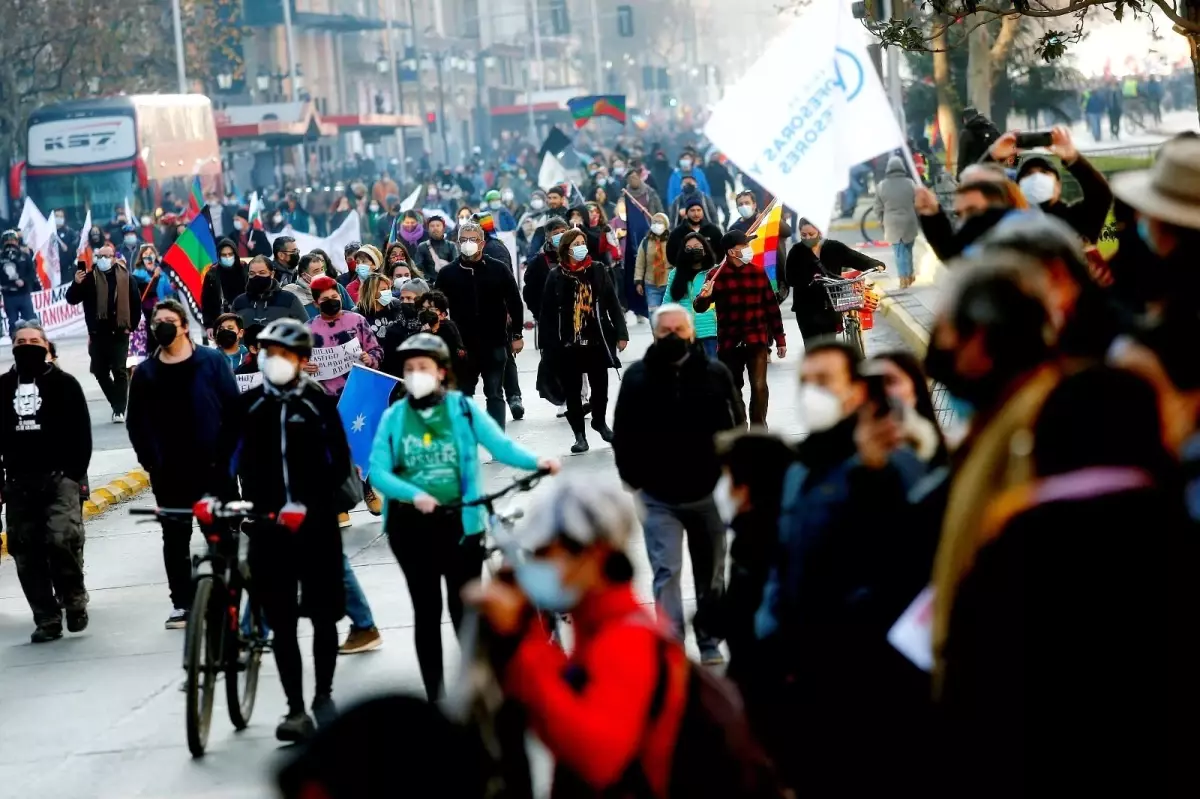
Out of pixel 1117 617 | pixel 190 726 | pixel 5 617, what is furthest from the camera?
pixel 5 617

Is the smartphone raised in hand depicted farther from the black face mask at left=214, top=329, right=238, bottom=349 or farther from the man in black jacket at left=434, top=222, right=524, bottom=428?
the man in black jacket at left=434, top=222, right=524, bottom=428

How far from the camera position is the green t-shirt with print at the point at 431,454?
317 inches

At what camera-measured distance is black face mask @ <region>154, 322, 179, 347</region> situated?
406 inches

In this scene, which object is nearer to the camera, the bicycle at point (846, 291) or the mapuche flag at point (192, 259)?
the bicycle at point (846, 291)

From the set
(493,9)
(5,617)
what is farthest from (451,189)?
(493,9)

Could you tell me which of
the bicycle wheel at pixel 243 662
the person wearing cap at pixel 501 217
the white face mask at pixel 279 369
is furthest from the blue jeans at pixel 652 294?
the white face mask at pixel 279 369

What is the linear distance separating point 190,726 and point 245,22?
84200 millimetres

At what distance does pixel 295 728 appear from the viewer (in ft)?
27.0

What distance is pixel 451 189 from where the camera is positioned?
5134 centimetres

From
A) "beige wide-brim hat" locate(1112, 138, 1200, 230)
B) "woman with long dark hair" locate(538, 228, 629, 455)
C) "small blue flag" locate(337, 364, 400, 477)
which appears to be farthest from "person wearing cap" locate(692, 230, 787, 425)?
"beige wide-brim hat" locate(1112, 138, 1200, 230)

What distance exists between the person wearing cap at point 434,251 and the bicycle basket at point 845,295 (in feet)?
19.2

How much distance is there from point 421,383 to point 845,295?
751cm

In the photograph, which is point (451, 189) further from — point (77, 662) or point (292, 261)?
point (77, 662)

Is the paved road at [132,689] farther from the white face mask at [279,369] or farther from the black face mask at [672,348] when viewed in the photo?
the white face mask at [279,369]
